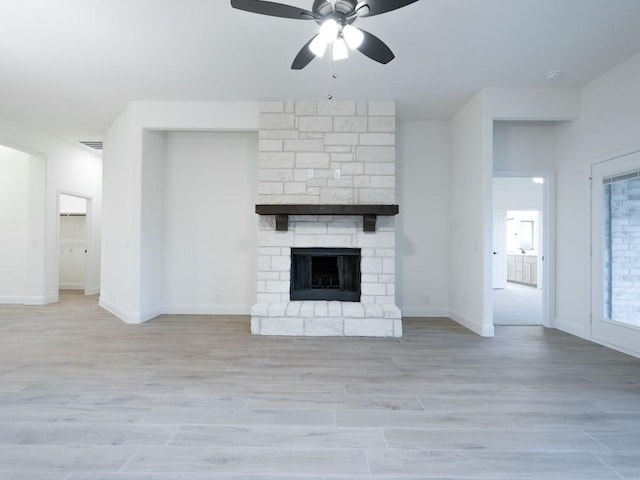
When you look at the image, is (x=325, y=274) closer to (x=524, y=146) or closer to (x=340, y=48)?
(x=340, y=48)

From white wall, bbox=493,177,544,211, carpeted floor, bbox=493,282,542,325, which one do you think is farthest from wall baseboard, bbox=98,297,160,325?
white wall, bbox=493,177,544,211

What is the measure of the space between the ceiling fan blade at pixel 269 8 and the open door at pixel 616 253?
11.5 ft

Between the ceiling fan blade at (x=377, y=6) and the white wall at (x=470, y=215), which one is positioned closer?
the ceiling fan blade at (x=377, y=6)

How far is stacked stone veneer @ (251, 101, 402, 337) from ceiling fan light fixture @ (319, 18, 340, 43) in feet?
6.31

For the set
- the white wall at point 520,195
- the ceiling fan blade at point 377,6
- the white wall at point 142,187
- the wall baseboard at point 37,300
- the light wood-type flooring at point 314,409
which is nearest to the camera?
the light wood-type flooring at point 314,409

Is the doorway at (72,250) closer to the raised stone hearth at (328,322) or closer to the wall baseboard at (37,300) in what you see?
the wall baseboard at (37,300)

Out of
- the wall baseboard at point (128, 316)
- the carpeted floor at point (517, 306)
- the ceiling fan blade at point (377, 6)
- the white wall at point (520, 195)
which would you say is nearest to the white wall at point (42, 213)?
the wall baseboard at point (128, 316)

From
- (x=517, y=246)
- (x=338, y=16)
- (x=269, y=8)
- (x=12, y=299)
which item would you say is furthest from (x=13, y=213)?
(x=517, y=246)

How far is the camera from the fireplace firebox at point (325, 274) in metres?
4.35

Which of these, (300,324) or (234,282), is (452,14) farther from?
(234,282)

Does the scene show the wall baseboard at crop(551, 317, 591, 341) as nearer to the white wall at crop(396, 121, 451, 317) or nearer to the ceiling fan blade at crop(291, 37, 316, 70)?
the white wall at crop(396, 121, 451, 317)

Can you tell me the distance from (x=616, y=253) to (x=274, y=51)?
13.6 ft

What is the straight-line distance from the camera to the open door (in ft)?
11.3

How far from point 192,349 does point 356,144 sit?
9.87 ft
